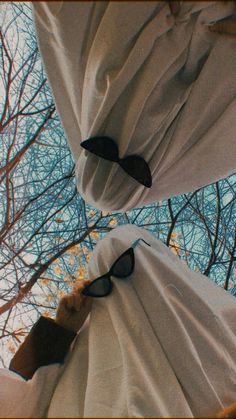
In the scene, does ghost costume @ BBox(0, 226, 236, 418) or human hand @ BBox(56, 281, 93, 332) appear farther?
human hand @ BBox(56, 281, 93, 332)

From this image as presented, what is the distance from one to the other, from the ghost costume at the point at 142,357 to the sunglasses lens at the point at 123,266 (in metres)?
0.01

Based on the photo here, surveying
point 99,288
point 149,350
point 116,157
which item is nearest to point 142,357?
point 149,350

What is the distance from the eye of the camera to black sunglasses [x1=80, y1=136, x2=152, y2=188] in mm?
1030

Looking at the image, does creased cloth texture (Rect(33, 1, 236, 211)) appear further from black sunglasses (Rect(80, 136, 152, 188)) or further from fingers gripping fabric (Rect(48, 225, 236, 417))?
fingers gripping fabric (Rect(48, 225, 236, 417))

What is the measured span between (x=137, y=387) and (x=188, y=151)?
492 millimetres

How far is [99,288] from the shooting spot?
1135 mm

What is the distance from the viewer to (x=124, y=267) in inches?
44.5

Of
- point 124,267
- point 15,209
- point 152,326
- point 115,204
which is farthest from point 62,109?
point 15,209

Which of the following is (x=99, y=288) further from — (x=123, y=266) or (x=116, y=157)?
(x=116, y=157)

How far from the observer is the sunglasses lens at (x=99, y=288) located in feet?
3.70

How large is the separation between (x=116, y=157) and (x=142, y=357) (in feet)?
1.15

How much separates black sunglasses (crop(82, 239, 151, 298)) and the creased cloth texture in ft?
0.40

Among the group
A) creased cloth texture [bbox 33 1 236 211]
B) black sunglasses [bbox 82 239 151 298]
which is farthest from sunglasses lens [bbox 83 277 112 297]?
creased cloth texture [bbox 33 1 236 211]

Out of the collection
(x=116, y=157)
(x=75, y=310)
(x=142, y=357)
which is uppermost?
(x=116, y=157)
